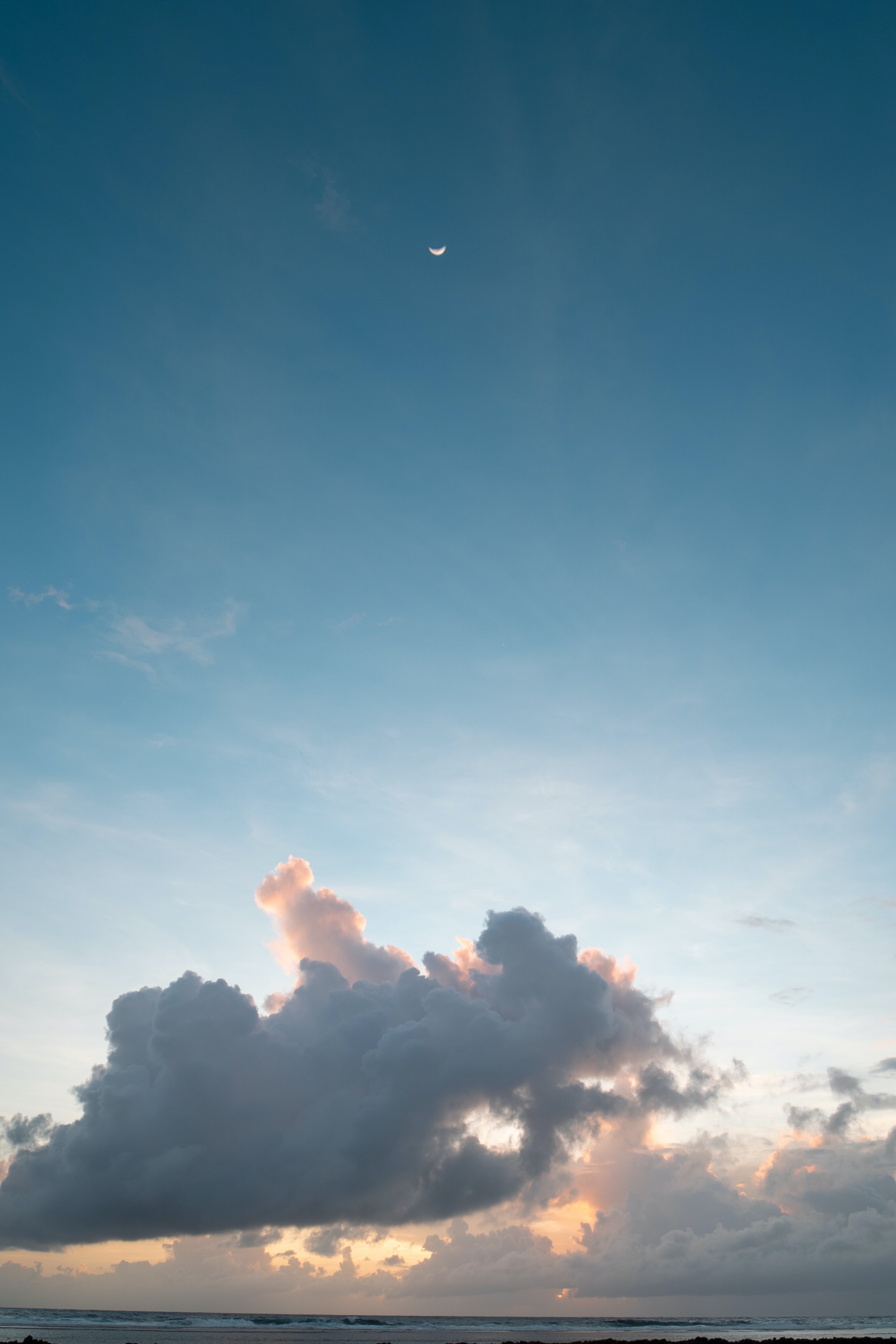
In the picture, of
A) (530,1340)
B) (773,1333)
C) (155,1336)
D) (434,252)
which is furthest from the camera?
(773,1333)

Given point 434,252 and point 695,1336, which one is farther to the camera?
point 695,1336

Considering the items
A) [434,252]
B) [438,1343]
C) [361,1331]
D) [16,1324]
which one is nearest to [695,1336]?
[438,1343]

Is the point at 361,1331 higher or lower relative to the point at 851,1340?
lower

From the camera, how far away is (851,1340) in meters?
139

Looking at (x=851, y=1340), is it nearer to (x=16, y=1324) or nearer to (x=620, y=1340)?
(x=620, y=1340)

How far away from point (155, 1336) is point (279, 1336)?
138 feet

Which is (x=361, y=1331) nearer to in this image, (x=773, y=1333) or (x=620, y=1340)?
(x=620, y=1340)

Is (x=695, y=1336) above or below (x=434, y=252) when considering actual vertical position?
below

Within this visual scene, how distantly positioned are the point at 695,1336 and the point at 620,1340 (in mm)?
31369

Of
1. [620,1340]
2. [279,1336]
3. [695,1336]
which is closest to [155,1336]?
[279,1336]

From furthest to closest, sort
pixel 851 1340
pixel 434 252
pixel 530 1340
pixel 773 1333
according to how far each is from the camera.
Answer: pixel 773 1333 < pixel 530 1340 < pixel 851 1340 < pixel 434 252

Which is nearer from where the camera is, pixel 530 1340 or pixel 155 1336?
pixel 155 1336

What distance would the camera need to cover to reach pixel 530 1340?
169125 millimetres

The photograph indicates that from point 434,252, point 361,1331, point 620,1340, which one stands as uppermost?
point 434,252
